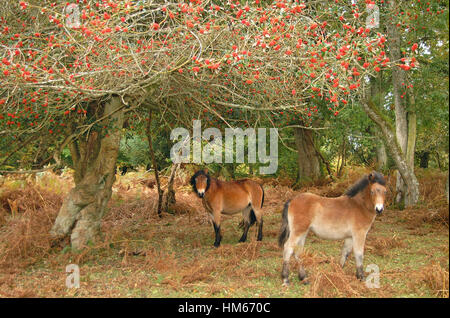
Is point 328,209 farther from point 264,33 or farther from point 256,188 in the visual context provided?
point 256,188

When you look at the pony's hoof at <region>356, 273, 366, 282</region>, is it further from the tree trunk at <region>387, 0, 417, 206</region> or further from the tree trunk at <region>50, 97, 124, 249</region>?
the tree trunk at <region>387, 0, 417, 206</region>

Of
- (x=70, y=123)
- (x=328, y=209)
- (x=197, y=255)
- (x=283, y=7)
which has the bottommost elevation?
(x=197, y=255)

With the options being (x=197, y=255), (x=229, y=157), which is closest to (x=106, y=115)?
(x=197, y=255)

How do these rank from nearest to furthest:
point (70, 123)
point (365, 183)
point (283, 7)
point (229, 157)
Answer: point (365, 183)
point (283, 7)
point (70, 123)
point (229, 157)

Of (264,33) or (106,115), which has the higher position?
(264,33)

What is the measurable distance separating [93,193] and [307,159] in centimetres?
1005

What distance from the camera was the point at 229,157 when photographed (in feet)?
61.7

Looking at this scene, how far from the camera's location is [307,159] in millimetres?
17062

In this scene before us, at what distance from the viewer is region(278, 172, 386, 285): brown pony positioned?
20.0 ft

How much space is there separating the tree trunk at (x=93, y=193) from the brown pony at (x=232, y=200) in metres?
2.13

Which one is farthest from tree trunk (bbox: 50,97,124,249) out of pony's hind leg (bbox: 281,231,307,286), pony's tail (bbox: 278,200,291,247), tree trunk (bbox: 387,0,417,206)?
tree trunk (bbox: 387,0,417,206)

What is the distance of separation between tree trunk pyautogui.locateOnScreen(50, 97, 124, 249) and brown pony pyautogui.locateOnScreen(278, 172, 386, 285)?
182 inches

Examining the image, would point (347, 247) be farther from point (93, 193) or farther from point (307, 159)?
point (307, 159)
